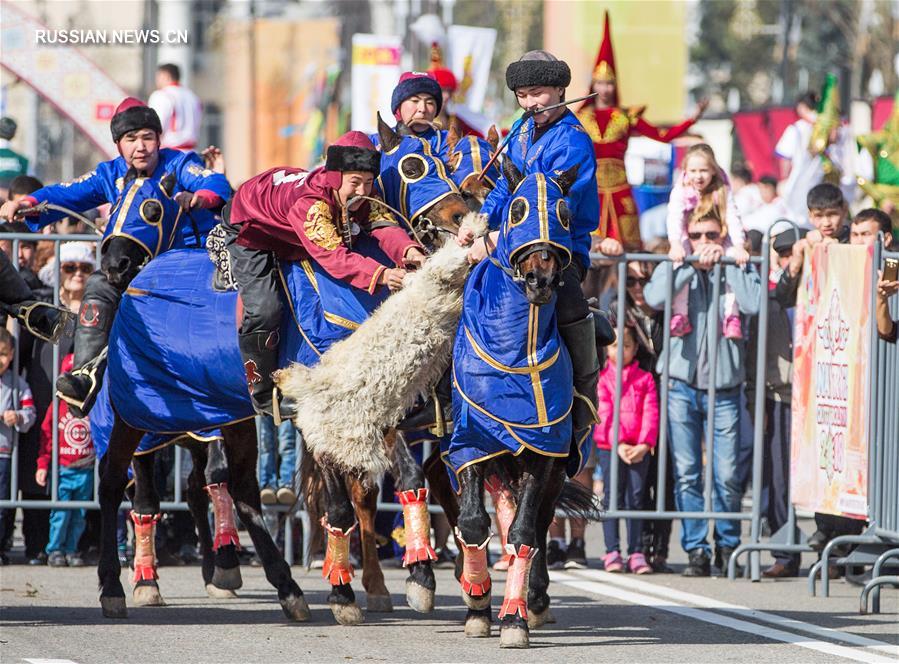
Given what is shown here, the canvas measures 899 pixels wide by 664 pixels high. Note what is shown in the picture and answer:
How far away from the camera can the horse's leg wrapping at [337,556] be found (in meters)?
8.52

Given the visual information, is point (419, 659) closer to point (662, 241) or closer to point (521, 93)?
point (521, 93)

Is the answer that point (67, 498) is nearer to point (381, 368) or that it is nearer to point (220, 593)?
point (220, 593)

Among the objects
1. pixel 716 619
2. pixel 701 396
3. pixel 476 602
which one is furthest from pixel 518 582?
pixel 701 396

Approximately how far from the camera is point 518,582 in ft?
26.1

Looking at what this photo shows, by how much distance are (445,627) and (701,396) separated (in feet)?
10.3

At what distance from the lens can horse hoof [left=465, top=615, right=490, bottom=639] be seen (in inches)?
326

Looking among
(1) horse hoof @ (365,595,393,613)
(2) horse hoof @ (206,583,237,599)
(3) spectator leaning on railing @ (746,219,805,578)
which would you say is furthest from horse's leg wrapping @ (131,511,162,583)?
(3) spectator leaning on railing @ (746,219,805,578)

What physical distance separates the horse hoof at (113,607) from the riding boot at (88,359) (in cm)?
95

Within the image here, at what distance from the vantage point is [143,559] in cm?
934

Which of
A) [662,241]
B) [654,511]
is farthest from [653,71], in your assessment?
[654,511]

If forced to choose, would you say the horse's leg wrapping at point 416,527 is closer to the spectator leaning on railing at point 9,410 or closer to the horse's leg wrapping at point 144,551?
the horse's leg wrapping at point 144,551

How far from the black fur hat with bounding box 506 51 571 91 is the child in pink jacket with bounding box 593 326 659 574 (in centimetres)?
322

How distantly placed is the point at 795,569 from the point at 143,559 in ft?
13.3

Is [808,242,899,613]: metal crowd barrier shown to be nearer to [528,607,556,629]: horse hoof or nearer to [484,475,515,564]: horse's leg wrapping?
[528,607,556,629]: horse hoof
